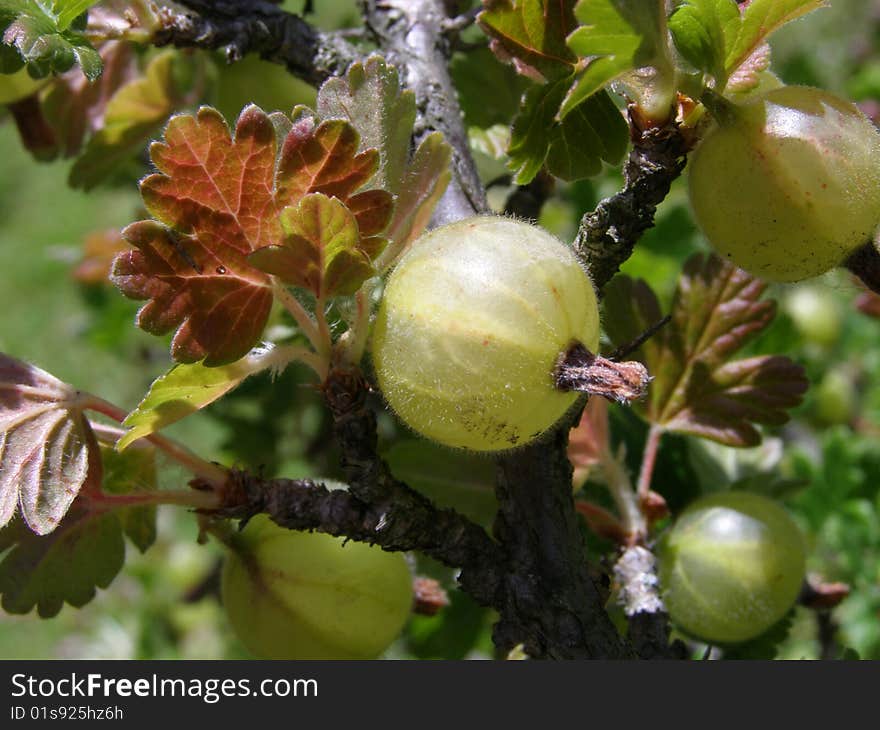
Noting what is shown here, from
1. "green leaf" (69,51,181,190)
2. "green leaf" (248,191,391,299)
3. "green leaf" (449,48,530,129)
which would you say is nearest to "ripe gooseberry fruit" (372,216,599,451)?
"green leaf" (248,191,391,299)

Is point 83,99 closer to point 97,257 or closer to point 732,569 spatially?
point 97,257

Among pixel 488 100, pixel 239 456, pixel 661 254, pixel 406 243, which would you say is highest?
pixel 406 243

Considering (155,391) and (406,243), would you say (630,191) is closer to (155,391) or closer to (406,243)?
(406,243)

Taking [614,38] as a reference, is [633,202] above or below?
below

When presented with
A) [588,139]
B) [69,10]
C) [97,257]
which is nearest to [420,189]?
[588,139]

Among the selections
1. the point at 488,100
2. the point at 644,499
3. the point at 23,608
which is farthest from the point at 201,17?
the point at 644,499

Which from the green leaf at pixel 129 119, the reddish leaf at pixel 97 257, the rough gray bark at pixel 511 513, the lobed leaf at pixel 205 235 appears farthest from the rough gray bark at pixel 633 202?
the reddish leaf at pixel 97 257
